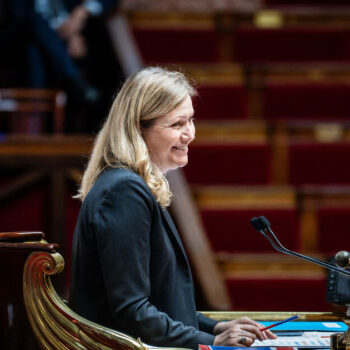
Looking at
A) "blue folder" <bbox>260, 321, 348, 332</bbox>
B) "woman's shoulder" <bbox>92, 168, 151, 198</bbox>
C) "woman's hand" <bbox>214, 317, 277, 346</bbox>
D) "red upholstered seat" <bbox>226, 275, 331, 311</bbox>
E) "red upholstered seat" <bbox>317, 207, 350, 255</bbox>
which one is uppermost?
"woman's shoulder" <bbox>92, 168, 151, 198</bbox>

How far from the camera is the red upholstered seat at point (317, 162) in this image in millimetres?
1108

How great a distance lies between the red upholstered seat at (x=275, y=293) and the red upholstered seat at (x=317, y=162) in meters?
0.25

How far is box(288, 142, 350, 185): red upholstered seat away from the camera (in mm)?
1108

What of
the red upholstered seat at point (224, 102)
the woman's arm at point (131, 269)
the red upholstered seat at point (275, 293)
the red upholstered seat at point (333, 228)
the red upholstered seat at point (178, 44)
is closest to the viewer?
the woman's arm at point (131, 269)

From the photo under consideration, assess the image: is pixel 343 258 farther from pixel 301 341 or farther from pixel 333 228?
pixel 333 228

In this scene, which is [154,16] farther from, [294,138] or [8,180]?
[8,180]

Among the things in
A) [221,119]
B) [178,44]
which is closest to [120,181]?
[221,119]

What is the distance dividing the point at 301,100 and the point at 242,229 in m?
0.36

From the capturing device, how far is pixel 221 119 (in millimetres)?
1229

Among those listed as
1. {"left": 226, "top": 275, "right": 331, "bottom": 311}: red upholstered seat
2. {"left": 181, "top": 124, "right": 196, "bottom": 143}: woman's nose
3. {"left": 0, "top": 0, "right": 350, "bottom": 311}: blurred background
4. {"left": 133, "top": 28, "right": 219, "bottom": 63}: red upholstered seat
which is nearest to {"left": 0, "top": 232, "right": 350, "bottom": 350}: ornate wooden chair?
{"left": 181, "top": 124, "right": 196, "bottom": 143}: woman's nose

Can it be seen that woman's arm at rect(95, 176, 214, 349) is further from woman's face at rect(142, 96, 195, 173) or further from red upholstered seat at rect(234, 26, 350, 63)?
red upholstered seat at rect(234, 26, 350, 63)

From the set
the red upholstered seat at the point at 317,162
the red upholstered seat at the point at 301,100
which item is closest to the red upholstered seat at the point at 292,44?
the red upholstered seat at the point at 301,100

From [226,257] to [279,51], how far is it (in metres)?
0.61

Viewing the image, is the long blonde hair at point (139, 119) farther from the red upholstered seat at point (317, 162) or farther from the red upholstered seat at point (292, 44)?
the red upholstered seat at point (292, 44)
